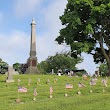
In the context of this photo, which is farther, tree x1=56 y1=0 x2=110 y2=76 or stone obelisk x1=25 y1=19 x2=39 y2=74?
stone obelisk x1=25 y1=19 x2=39 y2=74

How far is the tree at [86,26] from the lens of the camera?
48.4m

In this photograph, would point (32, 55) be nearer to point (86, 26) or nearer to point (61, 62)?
point (86, 26)

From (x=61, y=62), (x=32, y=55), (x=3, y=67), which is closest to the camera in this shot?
(x=32, y=55)

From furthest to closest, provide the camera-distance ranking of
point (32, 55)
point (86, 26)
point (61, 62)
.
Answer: point (61, 62)
point (32, 55)
point (86, 26)

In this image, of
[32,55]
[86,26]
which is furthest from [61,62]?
[86,26]

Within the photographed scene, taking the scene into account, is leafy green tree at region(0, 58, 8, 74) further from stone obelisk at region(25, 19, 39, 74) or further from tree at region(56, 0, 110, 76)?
tree at region(56, 0, 110, 76)

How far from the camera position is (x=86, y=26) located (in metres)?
48.0

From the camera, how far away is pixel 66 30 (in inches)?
2021

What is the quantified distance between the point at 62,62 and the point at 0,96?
83.3 m

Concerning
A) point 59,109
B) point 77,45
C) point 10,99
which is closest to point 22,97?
point 10,99

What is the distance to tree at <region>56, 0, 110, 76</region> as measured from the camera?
4838 cm

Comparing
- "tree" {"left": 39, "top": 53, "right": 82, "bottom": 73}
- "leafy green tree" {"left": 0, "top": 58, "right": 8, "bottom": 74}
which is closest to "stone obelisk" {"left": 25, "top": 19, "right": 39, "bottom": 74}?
"leafy green tree" {"left": 0, "top": 58, "right": 8, "bottom": 74}

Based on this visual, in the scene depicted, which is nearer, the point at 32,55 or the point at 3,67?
the point at 32,55

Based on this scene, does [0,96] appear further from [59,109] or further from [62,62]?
[62,62]
